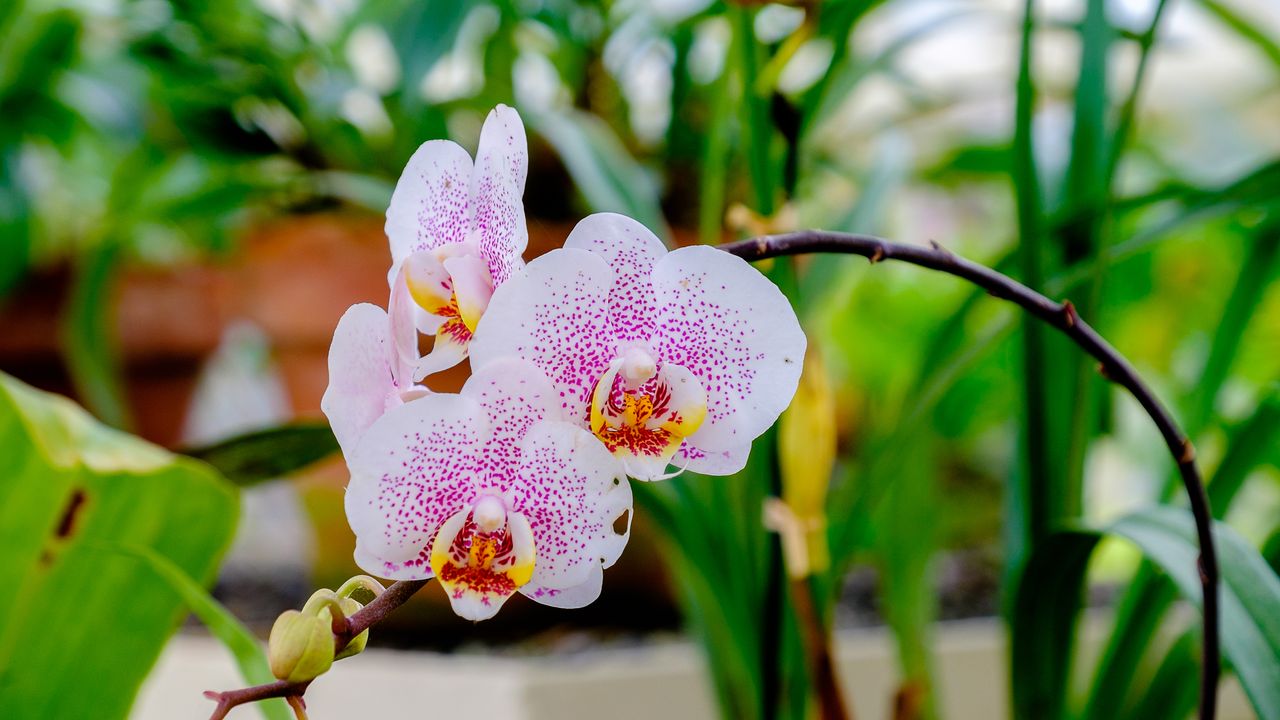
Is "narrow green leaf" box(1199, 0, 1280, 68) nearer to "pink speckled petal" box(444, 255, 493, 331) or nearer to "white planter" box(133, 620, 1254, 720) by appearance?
"white planter" box(133, 620, 1254, 720)

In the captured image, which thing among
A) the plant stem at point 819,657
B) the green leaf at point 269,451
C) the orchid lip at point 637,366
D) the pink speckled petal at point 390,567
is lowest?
the plant stem at point 819,657

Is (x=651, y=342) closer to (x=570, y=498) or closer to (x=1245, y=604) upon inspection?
(x=570, y=498)

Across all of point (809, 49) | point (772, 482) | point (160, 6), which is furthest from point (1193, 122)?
point (160, 6)

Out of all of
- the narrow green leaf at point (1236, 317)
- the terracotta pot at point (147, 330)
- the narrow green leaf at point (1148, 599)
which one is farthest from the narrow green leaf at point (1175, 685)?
the terracotta pot at point (147, 330)

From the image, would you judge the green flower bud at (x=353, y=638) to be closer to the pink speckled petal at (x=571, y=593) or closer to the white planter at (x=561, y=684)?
the pink speckled petal at (x=571, y=593)

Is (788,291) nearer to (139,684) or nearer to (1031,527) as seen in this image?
(1031,527)

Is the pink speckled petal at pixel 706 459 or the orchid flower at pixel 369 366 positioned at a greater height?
the orchid flower at pixel 369 366

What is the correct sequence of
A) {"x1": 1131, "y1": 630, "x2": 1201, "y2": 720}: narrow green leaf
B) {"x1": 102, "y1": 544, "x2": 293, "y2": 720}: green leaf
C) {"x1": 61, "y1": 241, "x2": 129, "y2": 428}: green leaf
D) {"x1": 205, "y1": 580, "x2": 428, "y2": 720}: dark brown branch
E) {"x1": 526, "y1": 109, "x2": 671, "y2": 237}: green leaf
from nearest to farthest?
1. {"x1": 205, "y1": 580, "x2": 428, "y2": 720}: dark brown branch
2. {"x1": 102, "y1": 544, "x2": 293, "y2": 720}: green leaf
3. {"x1": 1131, "y1": 630, "x2": 1201, "y2": 720}: narrow green leaf
4. {"x1": 526, "y1": 109, "x2": 671, "y2": 237}: green leaf
5. {"x1": 61, "y1": 241, "x2": 129, "y2": 428}: green leaf

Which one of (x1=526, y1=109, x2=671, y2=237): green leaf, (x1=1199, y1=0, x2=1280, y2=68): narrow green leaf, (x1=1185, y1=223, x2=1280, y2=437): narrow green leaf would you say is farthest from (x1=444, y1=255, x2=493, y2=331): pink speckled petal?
(x1=1199, y1=0, x2=1280, y2=68): narrow green leaf
